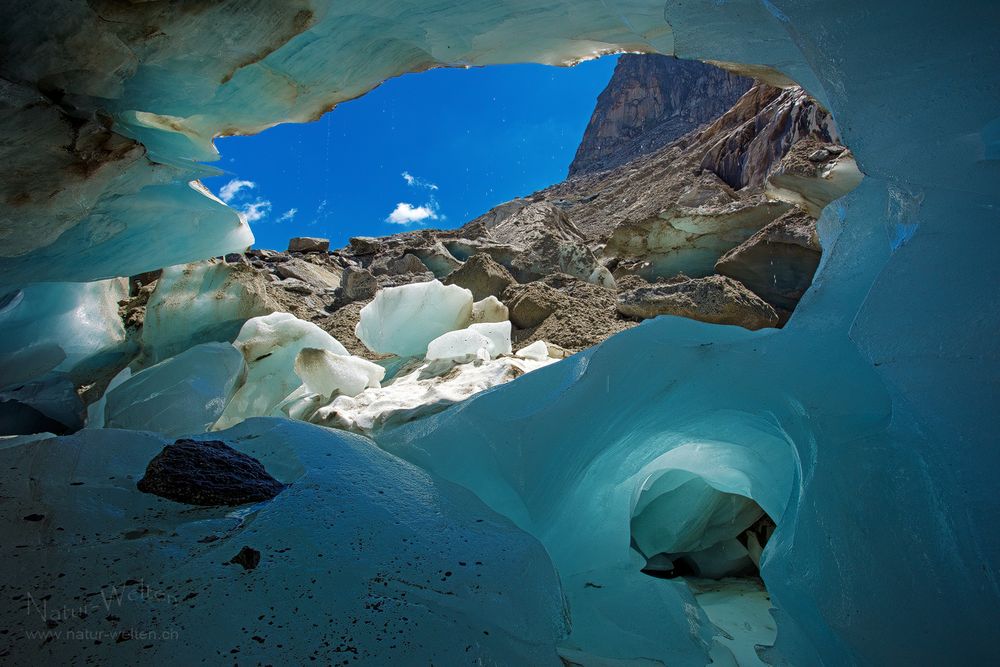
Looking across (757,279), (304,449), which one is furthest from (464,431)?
(757,279)

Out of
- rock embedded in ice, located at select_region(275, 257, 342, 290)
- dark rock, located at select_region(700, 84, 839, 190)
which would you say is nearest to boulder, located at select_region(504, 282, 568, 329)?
rock embedded in ice, located at select_region(275, 257, 342, 290)

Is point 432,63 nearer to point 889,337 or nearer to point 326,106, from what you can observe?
point 326,106

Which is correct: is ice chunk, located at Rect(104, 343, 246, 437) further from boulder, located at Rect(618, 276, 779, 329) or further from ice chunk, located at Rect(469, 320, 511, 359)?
boulder, located at Rect(618, 276, 779, 329)

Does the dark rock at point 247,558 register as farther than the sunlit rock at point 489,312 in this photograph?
No

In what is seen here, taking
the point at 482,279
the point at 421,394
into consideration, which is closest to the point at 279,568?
the point at 421,394

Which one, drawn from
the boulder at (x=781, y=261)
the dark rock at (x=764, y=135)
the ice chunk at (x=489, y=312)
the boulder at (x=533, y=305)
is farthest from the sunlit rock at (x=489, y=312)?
the dark rock at (x=764, y=135)

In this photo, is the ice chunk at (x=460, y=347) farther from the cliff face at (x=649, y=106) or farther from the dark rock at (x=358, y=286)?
the cliff face at (x=649, y=106)
